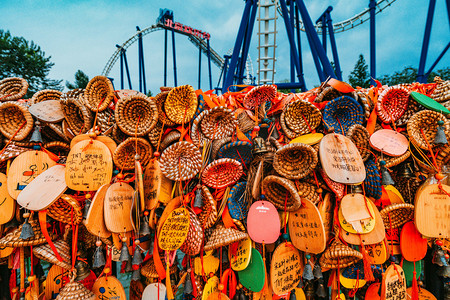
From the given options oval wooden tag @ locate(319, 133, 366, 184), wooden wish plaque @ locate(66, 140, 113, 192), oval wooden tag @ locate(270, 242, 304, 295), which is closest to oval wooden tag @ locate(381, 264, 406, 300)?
oval wooden tag @ locate(270, 242, 304, 295)

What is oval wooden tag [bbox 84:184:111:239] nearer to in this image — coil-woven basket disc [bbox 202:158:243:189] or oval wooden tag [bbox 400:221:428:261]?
coil-woven basket disc [bbox 202:158:243:189]

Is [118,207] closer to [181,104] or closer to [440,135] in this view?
[181,104]

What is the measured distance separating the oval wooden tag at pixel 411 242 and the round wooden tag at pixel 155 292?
104 cm

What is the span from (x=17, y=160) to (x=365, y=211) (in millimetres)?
1394

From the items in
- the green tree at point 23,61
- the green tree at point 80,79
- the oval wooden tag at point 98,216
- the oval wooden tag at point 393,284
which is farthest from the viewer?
the green tree at point 80,79

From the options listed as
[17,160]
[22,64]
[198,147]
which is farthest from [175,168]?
[22,64]

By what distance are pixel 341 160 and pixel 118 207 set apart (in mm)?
863

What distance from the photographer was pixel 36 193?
80cm

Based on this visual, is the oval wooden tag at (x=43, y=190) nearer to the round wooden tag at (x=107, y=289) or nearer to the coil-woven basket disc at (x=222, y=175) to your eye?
the round wooden tag at (x=107, y=289)

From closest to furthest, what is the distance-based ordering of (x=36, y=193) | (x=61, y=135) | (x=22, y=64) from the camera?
(x=36, y=193)
(x=61, y=135)
(x=22, y=64)

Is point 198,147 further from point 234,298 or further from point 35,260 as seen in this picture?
point 35,260

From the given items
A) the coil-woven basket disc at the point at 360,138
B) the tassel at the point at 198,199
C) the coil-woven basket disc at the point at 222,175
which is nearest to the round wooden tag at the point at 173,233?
the tassel at the point at 198,199

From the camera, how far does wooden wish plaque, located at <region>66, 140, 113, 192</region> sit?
83 centimetres

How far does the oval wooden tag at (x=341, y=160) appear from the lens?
31.4 inches
